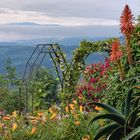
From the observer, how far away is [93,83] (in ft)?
44.9

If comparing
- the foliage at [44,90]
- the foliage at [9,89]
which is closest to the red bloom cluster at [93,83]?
the foliage at [44,90]

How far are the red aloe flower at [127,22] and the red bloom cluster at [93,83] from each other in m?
7.76

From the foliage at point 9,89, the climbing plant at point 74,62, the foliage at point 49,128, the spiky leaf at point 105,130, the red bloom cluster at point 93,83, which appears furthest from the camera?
the foliage at point 9,89

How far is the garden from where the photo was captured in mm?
5145

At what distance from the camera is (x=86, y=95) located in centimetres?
→ 1355

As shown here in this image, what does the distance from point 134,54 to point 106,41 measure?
20.7ft

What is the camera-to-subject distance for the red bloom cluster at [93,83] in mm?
13156

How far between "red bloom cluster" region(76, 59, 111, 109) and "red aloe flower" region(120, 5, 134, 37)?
776cm

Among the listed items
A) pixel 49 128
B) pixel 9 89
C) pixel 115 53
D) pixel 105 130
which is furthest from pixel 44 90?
pixel 115 53

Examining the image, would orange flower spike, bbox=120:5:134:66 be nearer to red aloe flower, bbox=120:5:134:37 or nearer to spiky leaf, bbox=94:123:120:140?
red aloe flower, bbox=120:5:134:37

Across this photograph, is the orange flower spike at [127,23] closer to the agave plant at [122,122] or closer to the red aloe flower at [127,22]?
the red aloe flower at [127,22]

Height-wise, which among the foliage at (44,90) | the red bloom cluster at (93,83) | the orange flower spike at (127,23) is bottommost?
the foliage at (44,90)

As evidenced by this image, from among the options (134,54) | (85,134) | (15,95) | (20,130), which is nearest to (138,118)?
(134,54)

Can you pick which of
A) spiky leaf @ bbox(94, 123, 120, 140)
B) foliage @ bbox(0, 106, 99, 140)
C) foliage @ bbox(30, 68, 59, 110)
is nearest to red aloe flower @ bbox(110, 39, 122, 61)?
spiky leaf @ bbox(94, 123, 120, 140)
